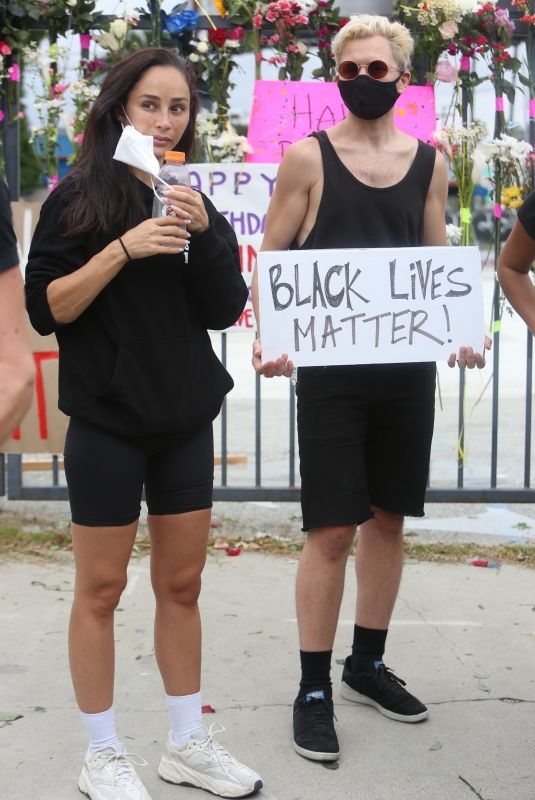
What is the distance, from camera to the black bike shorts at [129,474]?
2805mm

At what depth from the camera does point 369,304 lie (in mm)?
3193

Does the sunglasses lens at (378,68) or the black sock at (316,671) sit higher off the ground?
the sunglasses lens at (378,68)

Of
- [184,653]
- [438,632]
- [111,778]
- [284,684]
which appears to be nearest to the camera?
[111,778]

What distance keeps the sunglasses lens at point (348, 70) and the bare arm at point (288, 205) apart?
19 cm

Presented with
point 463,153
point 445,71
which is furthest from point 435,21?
point 463,153

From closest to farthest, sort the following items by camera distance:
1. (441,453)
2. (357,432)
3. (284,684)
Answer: (357,432) < (284,684) < (441,453)

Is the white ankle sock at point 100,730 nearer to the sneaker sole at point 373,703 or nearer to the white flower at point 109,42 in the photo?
the sneaker sole at point 373,703

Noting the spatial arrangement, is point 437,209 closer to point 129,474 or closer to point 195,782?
point 129,474

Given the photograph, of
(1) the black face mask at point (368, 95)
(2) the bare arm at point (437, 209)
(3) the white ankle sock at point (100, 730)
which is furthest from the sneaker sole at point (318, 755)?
(1) the black face mask at point (368, 95)

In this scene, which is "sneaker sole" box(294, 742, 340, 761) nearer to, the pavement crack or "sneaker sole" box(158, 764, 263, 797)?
"sneaker sole" box(158, 764, 263, 797)

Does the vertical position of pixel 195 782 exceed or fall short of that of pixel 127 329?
it falls short

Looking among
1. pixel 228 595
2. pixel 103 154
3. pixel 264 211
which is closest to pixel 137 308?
pixel 103 154

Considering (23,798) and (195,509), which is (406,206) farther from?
(23,798)

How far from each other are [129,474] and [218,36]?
9.56 feet
